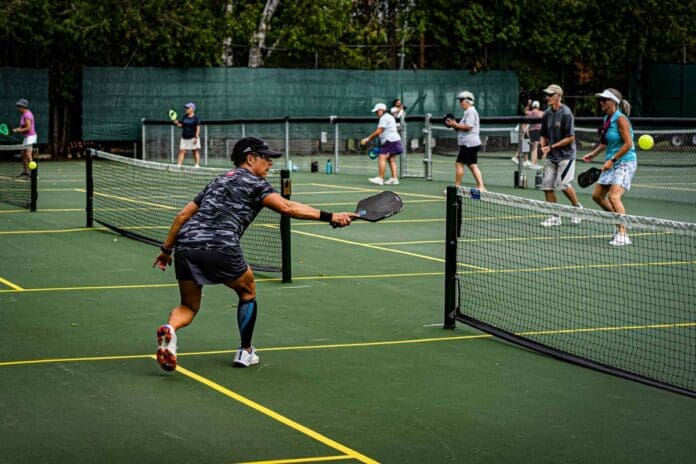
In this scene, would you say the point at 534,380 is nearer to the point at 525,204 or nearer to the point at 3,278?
the point at 525,204

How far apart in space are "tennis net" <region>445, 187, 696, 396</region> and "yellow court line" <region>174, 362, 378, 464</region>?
2.50m

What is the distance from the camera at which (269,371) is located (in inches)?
336

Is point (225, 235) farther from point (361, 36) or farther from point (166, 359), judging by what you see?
point (361, 36)

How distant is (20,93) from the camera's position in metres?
37.0

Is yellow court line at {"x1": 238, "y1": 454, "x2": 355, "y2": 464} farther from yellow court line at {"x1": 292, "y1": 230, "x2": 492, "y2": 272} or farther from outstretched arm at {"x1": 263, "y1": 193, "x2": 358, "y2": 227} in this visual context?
yellow court line at {"x1": 292, "y1": 230, "x2": 492, "y2": 272}

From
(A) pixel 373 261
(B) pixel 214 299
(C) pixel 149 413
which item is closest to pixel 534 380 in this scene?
(C) pixel 149 413

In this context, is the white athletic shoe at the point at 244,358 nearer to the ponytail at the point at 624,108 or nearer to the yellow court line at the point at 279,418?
the yellow court line at the point at 279,418

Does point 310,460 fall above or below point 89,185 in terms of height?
below

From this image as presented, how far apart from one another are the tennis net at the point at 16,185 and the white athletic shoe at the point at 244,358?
12.2 meters

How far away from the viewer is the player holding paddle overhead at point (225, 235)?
8.27m

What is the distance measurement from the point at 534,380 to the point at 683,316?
9.53ft

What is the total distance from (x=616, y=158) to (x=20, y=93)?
83.0 feet

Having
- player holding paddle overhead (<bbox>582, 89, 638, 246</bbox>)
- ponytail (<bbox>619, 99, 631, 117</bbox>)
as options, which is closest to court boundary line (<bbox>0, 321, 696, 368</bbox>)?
player holding paddle overhead (<bbox>582, 89, 638, 246</bbox>)

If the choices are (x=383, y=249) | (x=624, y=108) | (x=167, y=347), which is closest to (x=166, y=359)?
(x=167, y=347)
